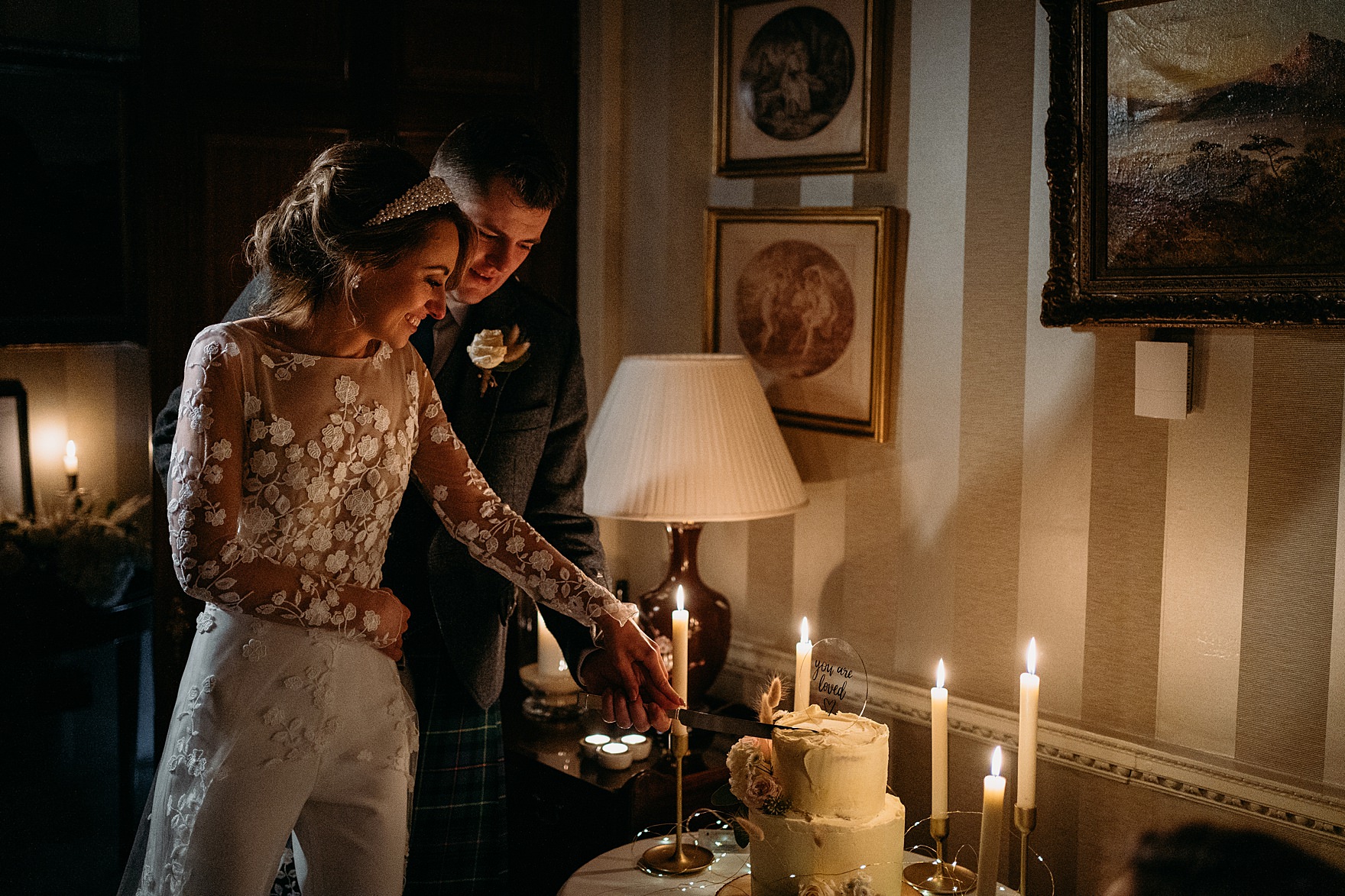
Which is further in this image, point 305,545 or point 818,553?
point 818,553

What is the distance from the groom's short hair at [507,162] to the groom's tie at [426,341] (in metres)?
0.27

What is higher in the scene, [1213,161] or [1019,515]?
[1213,161]

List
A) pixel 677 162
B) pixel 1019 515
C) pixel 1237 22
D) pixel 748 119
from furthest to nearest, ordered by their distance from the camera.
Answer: pixel 677 162 < pixel 748 119 < pixel 1019 515 < pixel 1237 22

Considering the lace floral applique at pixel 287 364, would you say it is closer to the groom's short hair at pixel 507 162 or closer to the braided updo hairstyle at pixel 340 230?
the braided updo hairstyle at pixel 340 230

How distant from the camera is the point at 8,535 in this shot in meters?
2.50

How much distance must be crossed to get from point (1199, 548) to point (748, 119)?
1363mm

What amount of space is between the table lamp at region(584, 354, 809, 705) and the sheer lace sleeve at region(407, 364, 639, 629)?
0.68 metres

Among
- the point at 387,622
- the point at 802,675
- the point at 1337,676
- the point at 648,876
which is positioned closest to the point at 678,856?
the point at 648,876

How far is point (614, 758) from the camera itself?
8.20ft

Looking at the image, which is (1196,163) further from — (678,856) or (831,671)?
(678,856)

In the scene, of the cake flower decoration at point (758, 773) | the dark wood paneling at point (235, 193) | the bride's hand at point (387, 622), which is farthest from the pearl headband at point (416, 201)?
the dark wood paneling at point (235, 193)

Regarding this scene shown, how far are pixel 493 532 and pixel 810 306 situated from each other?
1.17 m

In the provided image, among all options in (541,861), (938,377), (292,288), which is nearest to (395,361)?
(292,288)

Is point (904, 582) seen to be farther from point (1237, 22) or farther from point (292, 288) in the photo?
point (292, 288)
